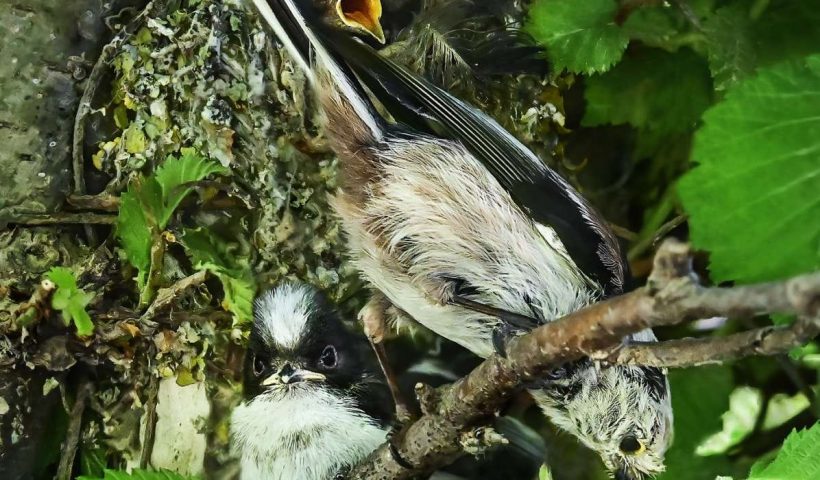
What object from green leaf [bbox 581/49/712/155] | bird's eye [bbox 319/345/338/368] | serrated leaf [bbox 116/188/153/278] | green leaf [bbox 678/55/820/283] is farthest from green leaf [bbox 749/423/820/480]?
serrated leaf [bbox 116/188/153/278]

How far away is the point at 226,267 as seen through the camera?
0.76 metres

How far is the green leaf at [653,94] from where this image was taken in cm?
67

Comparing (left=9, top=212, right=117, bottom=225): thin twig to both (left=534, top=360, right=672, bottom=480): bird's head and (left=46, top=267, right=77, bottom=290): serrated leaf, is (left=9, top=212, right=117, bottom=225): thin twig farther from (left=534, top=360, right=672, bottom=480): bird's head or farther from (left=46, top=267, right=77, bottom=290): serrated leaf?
(left=534, top=360, right=672, bottom=480): bird's head

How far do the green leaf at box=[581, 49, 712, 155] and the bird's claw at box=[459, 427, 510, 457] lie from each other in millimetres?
310

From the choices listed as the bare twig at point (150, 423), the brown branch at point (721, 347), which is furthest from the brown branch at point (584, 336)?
the bare twig at point (150, 423)

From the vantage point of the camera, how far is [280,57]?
0.78 m

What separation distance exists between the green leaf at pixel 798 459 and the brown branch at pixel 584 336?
23 centimetres

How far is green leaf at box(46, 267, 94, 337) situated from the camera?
74cm

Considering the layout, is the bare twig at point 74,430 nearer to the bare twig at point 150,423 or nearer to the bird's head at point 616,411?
the bare twig at point 150,423

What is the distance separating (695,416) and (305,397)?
356 millimetres

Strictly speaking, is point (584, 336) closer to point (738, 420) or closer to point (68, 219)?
point (738, 420)

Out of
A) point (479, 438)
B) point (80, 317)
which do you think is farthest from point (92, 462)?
point (479, 438)

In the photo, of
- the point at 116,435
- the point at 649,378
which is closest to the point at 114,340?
the point at 116,435

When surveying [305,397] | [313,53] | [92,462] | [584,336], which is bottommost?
[92,462]
